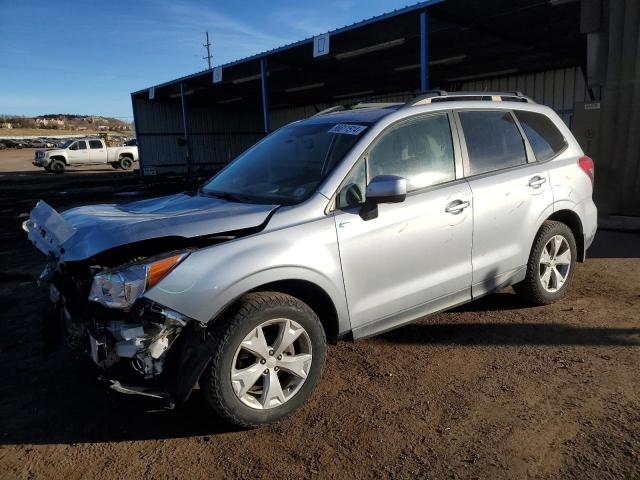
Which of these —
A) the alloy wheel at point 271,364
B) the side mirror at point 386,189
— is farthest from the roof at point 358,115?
the alloy wheel at point 271,364

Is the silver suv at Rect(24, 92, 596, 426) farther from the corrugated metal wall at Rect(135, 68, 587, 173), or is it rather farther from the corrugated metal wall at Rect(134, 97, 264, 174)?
the corrugated metal wall at Rect(134, 97, 264, 174)

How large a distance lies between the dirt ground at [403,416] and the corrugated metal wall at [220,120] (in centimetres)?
1690

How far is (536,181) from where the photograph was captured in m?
4.09

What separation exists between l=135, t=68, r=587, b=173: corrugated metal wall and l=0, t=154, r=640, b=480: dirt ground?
16.9 m

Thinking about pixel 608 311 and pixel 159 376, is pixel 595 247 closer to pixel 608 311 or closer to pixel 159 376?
pixel 608 311

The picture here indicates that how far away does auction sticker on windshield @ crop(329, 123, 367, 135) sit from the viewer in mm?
3365

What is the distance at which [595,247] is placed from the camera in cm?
673

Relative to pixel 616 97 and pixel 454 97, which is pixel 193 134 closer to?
pixel 616 97

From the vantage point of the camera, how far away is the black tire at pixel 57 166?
2967cm

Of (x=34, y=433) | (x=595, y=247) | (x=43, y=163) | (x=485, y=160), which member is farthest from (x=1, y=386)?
(x=43, y=163)

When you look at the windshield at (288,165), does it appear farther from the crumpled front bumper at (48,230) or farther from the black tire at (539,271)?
the black tire at (539,271)

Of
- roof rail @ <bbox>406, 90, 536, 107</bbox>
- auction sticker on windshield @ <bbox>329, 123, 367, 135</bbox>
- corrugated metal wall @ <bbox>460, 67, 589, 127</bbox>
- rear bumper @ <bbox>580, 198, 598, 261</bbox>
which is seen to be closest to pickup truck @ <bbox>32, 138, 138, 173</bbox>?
corrugated metal wall @ <bbox>460, 67, 589, 127</bbox>

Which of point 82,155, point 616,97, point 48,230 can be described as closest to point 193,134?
point 82,155

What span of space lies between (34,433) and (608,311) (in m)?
4.54
